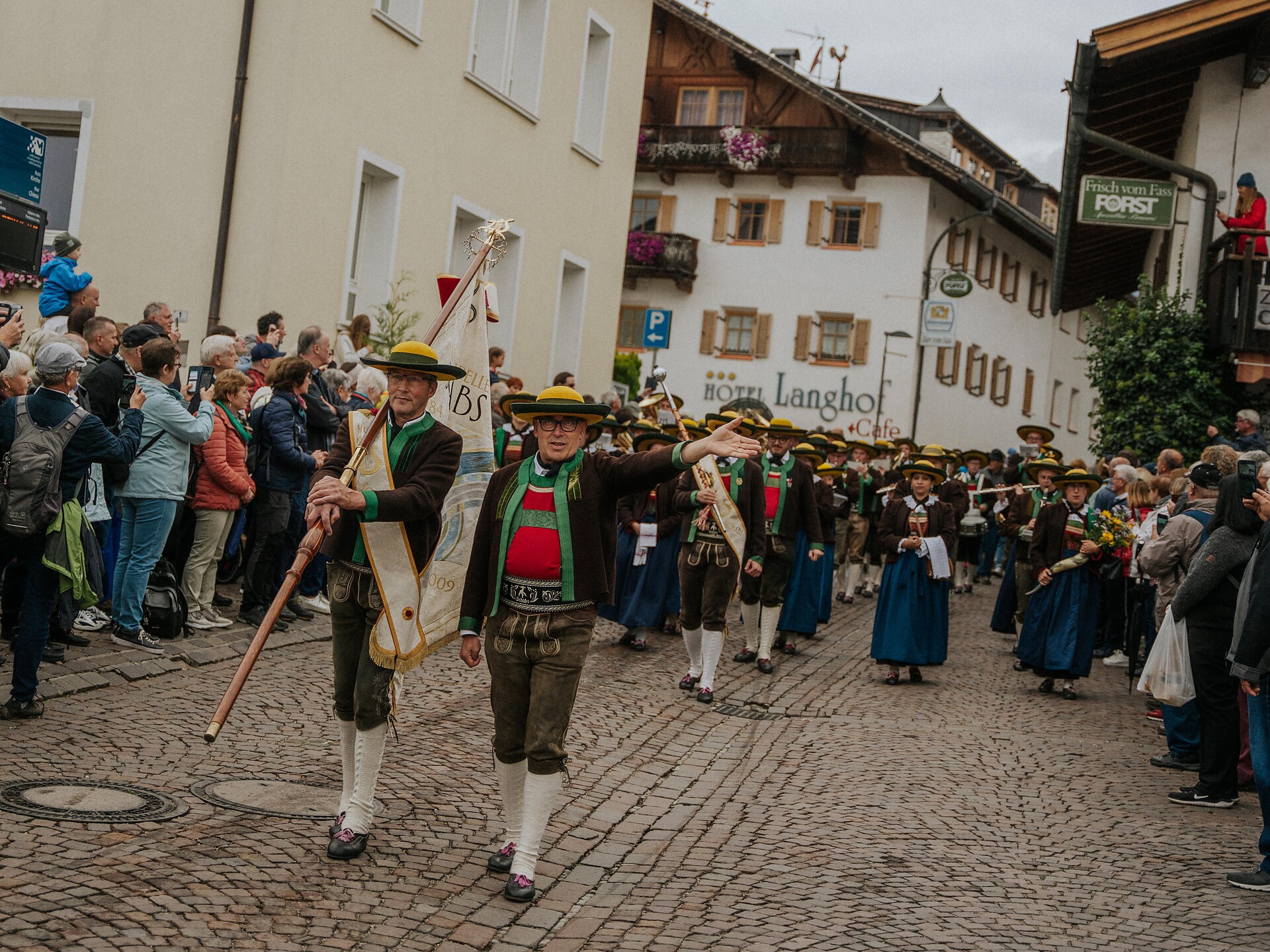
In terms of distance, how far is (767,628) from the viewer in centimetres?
1385

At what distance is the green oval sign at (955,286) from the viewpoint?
30016mm

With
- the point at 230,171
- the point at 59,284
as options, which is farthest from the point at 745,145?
the point at 59,284

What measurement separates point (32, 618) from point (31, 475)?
77 centimetres

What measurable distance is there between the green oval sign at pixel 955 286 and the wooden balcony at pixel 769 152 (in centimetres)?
1155

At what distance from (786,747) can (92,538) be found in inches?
183

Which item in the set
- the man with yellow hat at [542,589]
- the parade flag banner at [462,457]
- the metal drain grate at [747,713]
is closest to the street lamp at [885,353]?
the metal drain grate at [747,713]

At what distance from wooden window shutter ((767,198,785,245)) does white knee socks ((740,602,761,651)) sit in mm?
29618

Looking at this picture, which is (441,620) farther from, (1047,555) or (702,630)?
(1047,555)

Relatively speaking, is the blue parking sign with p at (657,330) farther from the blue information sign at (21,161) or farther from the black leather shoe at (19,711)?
the black leather shoe at (19,711)

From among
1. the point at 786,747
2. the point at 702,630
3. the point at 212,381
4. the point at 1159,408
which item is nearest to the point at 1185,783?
the point at 786,747

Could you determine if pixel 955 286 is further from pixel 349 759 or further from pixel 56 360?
pixel 349 759

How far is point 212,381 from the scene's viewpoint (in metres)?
12.0

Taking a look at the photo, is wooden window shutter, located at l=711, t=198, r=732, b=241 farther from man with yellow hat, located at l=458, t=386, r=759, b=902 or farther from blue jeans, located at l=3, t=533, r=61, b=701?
man with yellow hat, located at l=458, t=386, r=759, b=902

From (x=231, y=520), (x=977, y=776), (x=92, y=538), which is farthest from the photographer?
(x=231, y=520)
